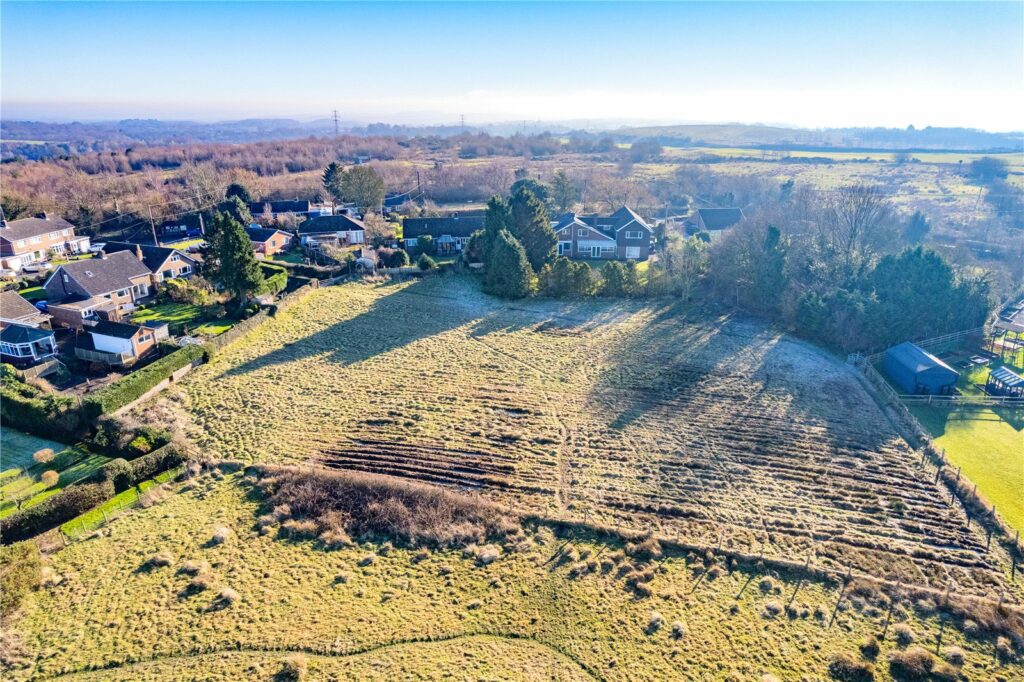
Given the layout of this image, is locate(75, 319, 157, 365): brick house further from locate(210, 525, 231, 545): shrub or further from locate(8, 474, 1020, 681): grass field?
locate(210, 525, 231, 545): shrub

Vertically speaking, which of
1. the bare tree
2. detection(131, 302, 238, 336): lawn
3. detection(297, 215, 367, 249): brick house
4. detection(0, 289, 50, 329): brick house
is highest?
the bare tree

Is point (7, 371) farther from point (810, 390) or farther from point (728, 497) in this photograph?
point (810, 390)

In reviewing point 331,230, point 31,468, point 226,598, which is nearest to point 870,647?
point 226,598

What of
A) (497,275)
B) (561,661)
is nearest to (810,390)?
(561,661)

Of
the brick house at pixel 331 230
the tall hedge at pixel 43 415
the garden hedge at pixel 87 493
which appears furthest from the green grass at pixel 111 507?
the brick house at pixel 331 230

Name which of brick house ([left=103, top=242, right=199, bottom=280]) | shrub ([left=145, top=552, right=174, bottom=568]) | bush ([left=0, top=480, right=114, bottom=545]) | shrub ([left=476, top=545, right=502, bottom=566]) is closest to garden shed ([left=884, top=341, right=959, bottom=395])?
shrub ([left=476, top=545, right=502, bottom=566])

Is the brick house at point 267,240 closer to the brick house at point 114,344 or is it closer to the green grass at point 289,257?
the green grass at point 289,257
